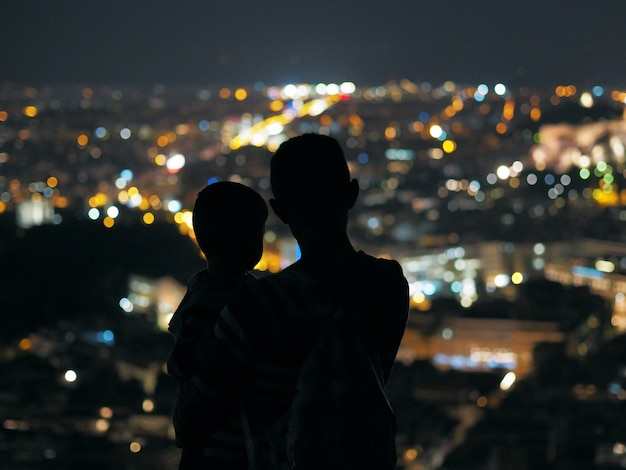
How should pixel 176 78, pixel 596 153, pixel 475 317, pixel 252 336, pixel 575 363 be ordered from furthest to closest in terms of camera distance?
1. pixel 176 78
2. pixel 596 153
3. pixel 475 317
4. pixel 575 363
5. pixel 252 336

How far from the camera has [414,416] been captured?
9.34 metres

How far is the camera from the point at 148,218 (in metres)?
17.9

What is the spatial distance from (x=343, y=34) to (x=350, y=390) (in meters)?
34.0

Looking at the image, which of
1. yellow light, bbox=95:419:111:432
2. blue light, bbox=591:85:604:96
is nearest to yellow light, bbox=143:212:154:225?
yellow light, bbox=95:419:111:432

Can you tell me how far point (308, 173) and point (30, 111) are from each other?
32.2 meters

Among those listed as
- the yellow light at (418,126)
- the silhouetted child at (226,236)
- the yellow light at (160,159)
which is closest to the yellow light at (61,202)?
the yellow light at (160,159)

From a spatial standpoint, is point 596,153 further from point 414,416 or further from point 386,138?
point 414,416

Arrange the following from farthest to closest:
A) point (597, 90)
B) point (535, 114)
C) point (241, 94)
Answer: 1. point (241, 94)
2. point (597, 90)
3. point (535, 114)

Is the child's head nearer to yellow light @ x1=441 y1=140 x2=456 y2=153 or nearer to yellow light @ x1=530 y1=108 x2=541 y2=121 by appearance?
yellow light @ x1=441 y1=140 x2=456 y2=153

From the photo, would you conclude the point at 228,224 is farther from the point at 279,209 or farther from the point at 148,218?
the point at 148,218

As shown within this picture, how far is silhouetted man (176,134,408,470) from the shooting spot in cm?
88

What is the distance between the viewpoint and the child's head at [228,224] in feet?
3.24

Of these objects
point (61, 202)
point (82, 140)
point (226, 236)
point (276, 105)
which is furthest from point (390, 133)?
point (226, 236)

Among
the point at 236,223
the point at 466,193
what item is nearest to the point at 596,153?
the point at 466,193
